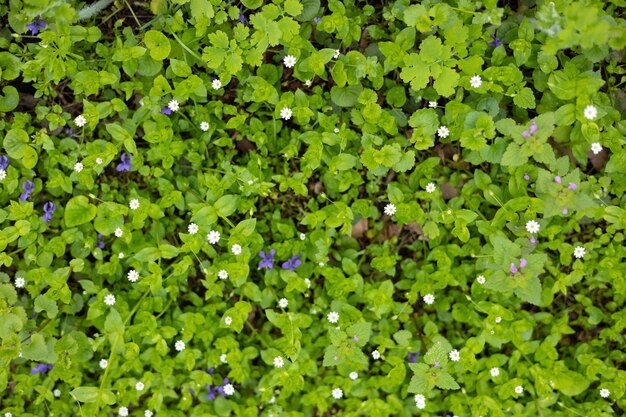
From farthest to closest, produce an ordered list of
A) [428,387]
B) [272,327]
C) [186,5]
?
1. [272,327]
2. [186,5]
3. [428,387]

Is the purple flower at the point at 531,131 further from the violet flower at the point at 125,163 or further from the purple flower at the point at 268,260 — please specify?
the violet flower at the point at 125,163

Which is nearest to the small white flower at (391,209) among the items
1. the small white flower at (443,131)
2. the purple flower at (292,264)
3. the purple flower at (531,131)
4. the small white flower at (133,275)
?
the small white flower at (443,131)

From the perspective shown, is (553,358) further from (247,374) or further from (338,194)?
(247,374)

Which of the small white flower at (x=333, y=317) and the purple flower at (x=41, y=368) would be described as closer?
the small white flower at (x=333, y=317)

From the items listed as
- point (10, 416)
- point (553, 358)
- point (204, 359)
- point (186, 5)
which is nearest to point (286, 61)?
point (186, 5)

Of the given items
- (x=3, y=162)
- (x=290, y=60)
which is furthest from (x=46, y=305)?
(x=290, y=60)

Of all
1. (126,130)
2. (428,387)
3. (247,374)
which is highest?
(126,130)

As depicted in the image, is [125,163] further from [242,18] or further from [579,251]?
[579,251]
